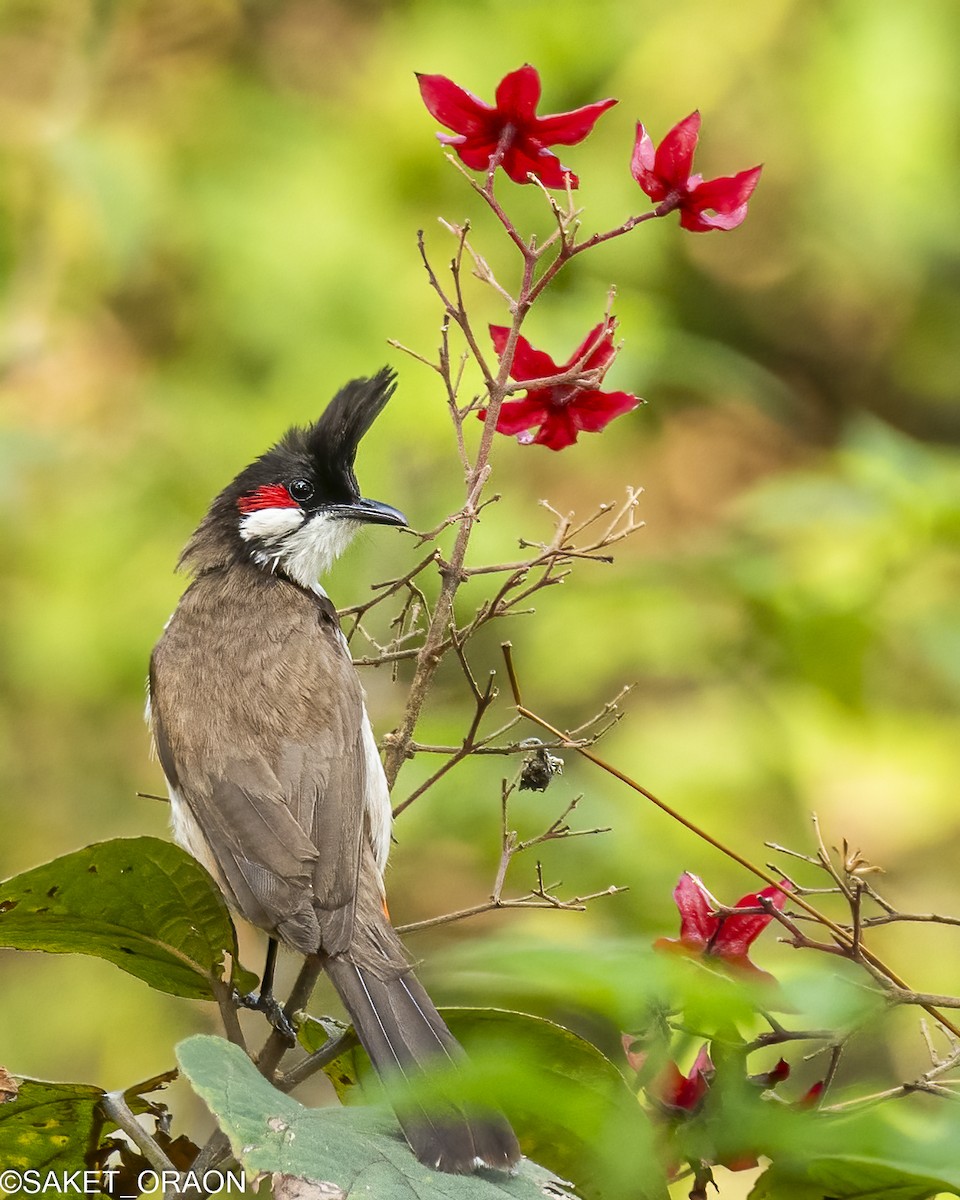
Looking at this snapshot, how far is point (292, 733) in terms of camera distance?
235 centimetres

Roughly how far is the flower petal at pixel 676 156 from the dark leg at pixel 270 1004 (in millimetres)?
1023

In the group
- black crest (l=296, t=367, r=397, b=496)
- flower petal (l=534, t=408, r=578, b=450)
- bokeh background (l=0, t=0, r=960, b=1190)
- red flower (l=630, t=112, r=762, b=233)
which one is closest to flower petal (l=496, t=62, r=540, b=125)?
red flower (l=630, t=112, r=762, b=233)

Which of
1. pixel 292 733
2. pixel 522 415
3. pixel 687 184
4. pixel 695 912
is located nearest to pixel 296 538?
pixel 292 733

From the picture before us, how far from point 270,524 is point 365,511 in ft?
0.67

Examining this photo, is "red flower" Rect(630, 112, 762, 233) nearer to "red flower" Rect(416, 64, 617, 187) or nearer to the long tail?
"red flower" Rect(416, 64, 617, 187)

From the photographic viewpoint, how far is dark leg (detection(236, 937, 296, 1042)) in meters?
1.59

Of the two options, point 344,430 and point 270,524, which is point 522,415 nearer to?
point 344,430

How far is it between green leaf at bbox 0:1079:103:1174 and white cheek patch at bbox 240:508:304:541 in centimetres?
140

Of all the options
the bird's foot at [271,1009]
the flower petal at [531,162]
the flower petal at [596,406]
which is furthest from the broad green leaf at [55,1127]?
the flower petal at [531,162]

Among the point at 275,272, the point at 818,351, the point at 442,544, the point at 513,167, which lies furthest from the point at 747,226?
the point at 513,167

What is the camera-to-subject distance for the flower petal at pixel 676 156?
1665 mm

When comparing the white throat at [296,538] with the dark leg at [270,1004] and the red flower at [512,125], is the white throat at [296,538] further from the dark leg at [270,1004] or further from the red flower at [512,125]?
the red flower at [512,125]

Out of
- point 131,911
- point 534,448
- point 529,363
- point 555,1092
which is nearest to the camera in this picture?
point 555,1092

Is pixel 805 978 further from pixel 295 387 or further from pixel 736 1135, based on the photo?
pixel 295 387
